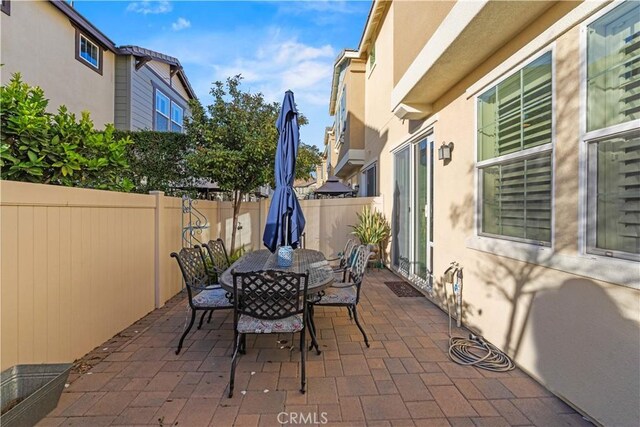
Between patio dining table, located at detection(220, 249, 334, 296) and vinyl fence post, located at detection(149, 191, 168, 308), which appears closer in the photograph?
patio dining table, located at detection(220, 249, 334, 296)

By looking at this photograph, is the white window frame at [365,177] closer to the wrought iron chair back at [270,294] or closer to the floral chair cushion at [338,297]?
the floral chair cushion at [338,297]

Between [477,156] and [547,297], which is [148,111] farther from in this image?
[547,297]

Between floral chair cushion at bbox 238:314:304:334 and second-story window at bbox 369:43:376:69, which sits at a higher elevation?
second-story window at bbox 369:43:376:69

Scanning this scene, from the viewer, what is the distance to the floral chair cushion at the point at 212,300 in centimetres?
338

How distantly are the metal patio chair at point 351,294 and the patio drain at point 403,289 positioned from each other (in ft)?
5.71

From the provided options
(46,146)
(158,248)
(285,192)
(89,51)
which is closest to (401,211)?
(285,192)

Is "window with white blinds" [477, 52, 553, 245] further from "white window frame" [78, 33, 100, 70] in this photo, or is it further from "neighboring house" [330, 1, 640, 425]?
"white window frame" [78, 33, 100, 70]

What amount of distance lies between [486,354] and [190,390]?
2915 millimetres

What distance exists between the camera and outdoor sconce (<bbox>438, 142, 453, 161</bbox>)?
4.44 metres

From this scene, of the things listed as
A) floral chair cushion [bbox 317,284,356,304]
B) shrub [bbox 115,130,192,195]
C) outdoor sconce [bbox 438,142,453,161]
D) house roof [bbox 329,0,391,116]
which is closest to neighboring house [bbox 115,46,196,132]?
shrub [bbox 115,130,192,195]

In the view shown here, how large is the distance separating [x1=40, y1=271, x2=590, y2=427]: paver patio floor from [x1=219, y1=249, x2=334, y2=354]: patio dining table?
56 cm

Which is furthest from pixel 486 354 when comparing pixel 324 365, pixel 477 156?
pixel 477 156

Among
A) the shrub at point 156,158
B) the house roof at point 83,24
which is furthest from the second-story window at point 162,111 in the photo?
the shrub at point 156,158

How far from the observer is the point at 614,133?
6.95 ft
